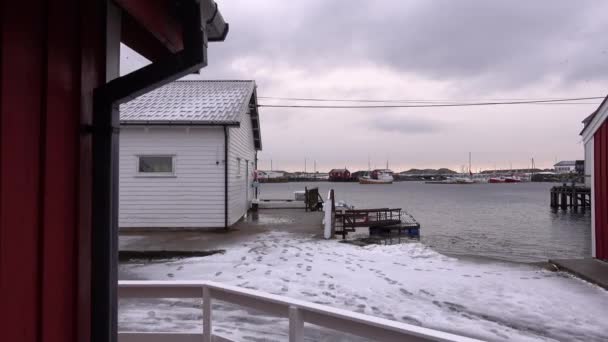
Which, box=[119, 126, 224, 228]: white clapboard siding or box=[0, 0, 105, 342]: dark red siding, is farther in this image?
box=[119, 126, 224, 228]: white clapboard siding

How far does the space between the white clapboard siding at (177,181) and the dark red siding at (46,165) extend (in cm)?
1212

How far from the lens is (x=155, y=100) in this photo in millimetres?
16297

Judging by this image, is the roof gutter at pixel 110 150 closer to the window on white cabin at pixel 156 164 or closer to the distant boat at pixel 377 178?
the window on white cabin at pixel 156 164

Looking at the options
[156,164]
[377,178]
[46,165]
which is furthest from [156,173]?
[377,178]

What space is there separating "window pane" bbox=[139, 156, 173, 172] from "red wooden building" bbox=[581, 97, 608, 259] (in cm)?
1185

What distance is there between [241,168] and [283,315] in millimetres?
14716

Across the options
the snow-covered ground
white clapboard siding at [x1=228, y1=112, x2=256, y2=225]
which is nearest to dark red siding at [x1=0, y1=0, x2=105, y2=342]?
the snow-covered ground

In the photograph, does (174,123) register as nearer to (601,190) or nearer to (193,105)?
(193,105)

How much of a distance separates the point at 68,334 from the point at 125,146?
13226 millimetres

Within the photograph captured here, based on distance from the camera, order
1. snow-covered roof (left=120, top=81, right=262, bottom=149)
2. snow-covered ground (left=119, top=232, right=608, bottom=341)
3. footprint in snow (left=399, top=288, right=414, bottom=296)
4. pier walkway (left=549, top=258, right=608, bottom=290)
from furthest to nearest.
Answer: snow-covered roof (left=120, top=81, right=262, bottom=149), pier walkway (left=549, top=258, right=608, bottom=290), footprint in snow (left=399, top=288, right=414, bottom=296), snow-covered ground (left=119, top=232, right=608, bottom=341)

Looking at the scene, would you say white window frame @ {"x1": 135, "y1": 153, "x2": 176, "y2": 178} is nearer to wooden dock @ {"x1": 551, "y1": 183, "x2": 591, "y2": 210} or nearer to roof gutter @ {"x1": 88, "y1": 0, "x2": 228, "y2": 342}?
roof gutter @ {"x1": 88, "y1": 0, "x2": 228, "y2": 342}

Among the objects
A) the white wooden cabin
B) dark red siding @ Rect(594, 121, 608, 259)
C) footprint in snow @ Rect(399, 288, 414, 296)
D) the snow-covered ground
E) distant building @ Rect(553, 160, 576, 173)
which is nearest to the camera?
the snow-covered ground

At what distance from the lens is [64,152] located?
198 centimetres

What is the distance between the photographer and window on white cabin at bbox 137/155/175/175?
14.4m
